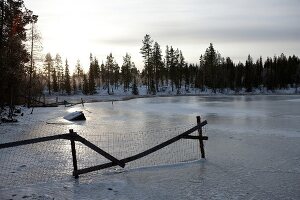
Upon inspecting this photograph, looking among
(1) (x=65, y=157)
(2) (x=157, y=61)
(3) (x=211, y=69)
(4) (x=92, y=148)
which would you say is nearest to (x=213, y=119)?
(1) (x=65, y=157)

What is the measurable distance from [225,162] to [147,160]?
2791 millimetres

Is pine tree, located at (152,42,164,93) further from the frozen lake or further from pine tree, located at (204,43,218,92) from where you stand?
the frozen lake

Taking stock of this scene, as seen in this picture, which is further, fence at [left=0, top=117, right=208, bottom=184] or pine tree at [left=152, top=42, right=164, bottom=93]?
pine tree at [left=152, top=42, right=164, bottom=93]

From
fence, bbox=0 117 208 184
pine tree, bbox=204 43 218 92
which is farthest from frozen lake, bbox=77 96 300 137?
pine tree, bbox=204 43 218 92

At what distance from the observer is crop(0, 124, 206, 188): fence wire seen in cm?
1168

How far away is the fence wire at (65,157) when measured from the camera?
1168 cm

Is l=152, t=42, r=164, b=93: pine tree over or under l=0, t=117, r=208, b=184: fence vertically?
over

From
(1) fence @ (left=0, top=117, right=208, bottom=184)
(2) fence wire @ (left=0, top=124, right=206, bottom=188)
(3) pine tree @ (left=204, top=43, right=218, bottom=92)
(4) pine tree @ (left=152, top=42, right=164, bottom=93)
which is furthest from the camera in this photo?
(3) pine tree @ (left=204, top=43, right=218, bottom=92)

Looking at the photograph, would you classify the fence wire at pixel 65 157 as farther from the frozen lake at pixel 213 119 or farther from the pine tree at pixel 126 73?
the pine tree at pixel 126 73

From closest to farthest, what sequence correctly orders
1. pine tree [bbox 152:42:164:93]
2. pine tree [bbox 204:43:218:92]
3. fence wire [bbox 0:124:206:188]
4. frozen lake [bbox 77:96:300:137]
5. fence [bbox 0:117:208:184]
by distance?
fence [bbox 0:117:208:184]
fence wire [bbox 0:124:206:188]
frozen lake [bbox 77:96:300:137]
pine tree [bbox 152:42:164:93]
pine tree [bbox 204:43:218:92]

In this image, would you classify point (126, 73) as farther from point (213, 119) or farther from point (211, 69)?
point (213, 119)

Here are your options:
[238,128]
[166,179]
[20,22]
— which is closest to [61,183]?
[166,179]

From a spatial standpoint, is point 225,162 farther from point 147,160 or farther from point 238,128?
point 238,128

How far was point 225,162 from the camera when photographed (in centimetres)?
1371
